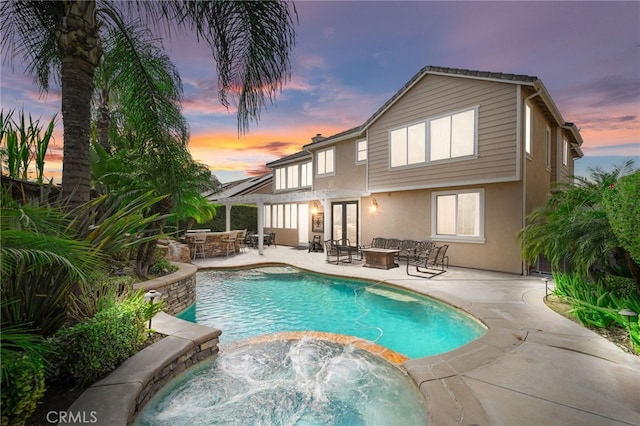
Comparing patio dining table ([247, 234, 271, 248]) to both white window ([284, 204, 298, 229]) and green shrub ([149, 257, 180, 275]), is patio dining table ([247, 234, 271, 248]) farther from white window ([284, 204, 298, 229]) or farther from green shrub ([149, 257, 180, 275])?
green shrub ([149, 257, 180, 275])

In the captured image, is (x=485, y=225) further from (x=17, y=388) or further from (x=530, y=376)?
(x=17, y=388)

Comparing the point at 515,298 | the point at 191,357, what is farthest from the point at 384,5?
the point at 191,357

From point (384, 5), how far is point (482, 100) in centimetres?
447

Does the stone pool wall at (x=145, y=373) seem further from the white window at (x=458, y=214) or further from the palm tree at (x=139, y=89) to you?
the white window at (x=458, y=214)

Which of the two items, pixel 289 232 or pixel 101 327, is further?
pixel 289 232

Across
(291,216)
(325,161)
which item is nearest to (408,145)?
(325,161)

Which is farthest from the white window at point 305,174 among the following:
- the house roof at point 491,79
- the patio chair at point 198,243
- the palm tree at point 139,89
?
the palm tree at point 139,89

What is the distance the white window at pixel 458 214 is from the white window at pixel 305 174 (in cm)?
844

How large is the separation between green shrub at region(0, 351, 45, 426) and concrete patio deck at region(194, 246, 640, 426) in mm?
3312

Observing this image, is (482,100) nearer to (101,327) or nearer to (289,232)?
(101,327)

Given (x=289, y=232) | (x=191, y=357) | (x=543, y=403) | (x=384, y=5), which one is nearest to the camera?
(x=543, y=403)

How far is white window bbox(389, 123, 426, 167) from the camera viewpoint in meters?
11.4

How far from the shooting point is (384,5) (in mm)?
9219

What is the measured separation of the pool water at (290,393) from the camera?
3.22 meters
